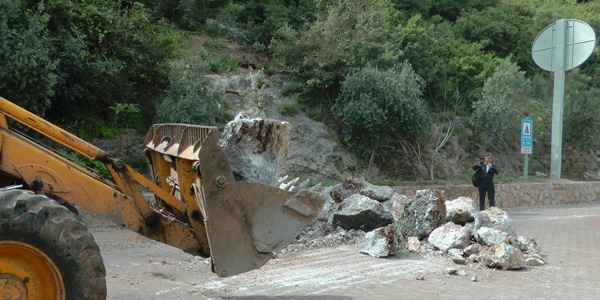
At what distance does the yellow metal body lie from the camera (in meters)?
4.46

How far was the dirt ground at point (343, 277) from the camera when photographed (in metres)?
6.17

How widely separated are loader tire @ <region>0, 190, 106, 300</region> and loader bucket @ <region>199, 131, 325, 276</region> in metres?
1.02

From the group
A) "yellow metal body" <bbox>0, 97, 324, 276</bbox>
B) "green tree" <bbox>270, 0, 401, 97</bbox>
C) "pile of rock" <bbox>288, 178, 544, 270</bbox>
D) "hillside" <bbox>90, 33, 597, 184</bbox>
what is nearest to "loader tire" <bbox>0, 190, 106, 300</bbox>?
"yellow metal body" <bbox>0, 97, 324, 276</bbox>

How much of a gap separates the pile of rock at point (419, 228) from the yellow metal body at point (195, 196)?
369cm

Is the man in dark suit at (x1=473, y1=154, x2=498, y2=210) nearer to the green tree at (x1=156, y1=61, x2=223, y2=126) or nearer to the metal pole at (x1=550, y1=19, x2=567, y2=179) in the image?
the metal pole at (x1=550, y1=19, x2=567, y2=179)

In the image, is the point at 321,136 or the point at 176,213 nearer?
the point at 176,213

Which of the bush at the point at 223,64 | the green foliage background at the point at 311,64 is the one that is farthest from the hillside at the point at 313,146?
the green foliage background at the point at 311,64

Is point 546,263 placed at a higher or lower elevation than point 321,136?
lower

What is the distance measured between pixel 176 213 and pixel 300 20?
1776cm

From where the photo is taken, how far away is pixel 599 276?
7.23m

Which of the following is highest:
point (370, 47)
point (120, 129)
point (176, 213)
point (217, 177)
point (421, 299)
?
point (370, 47)

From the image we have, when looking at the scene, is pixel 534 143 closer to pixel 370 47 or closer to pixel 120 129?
pixel 370 47

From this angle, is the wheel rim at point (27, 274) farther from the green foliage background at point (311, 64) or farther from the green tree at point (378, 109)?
the green tree at point (378, 109)

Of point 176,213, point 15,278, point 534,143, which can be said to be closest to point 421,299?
point 176,213
